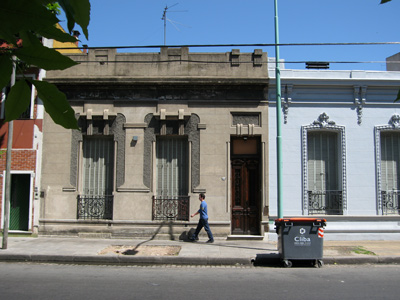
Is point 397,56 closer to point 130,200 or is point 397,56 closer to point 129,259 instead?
point 130,200

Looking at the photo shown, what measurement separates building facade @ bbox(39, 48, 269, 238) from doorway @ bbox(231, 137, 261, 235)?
0.03m

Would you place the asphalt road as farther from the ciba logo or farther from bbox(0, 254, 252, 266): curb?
the ciba logo

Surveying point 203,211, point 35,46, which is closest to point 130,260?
point 203,211

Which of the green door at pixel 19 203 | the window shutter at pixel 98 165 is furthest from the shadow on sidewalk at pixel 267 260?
the green door at pixel 19 203

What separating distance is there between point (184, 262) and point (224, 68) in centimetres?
680

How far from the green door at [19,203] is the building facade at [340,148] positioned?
816 cm

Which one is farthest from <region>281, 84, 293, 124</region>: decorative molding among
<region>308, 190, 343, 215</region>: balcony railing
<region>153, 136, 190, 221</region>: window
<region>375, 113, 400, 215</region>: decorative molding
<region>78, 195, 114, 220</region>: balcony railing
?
<region>78, 195, 114, 220</region>: balcony railing

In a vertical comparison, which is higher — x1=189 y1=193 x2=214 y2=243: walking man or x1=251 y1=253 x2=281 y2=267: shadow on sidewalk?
x1=189 y1=193 x2=214 y2=243: walking man

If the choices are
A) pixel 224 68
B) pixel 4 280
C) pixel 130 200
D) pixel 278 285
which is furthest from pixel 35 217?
pixel 278 285

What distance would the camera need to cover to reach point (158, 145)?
47.9ft

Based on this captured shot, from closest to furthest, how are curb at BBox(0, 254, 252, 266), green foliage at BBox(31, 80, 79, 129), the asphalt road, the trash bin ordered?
green foliage at BBox(31, 80, 79, 129), the asphalt road, the trash bin, curb at BBox(0, 254, 252, 266)

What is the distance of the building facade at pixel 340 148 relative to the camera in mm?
14188

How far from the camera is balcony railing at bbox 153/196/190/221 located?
14188 millimetres

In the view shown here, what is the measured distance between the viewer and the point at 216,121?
14.4m
